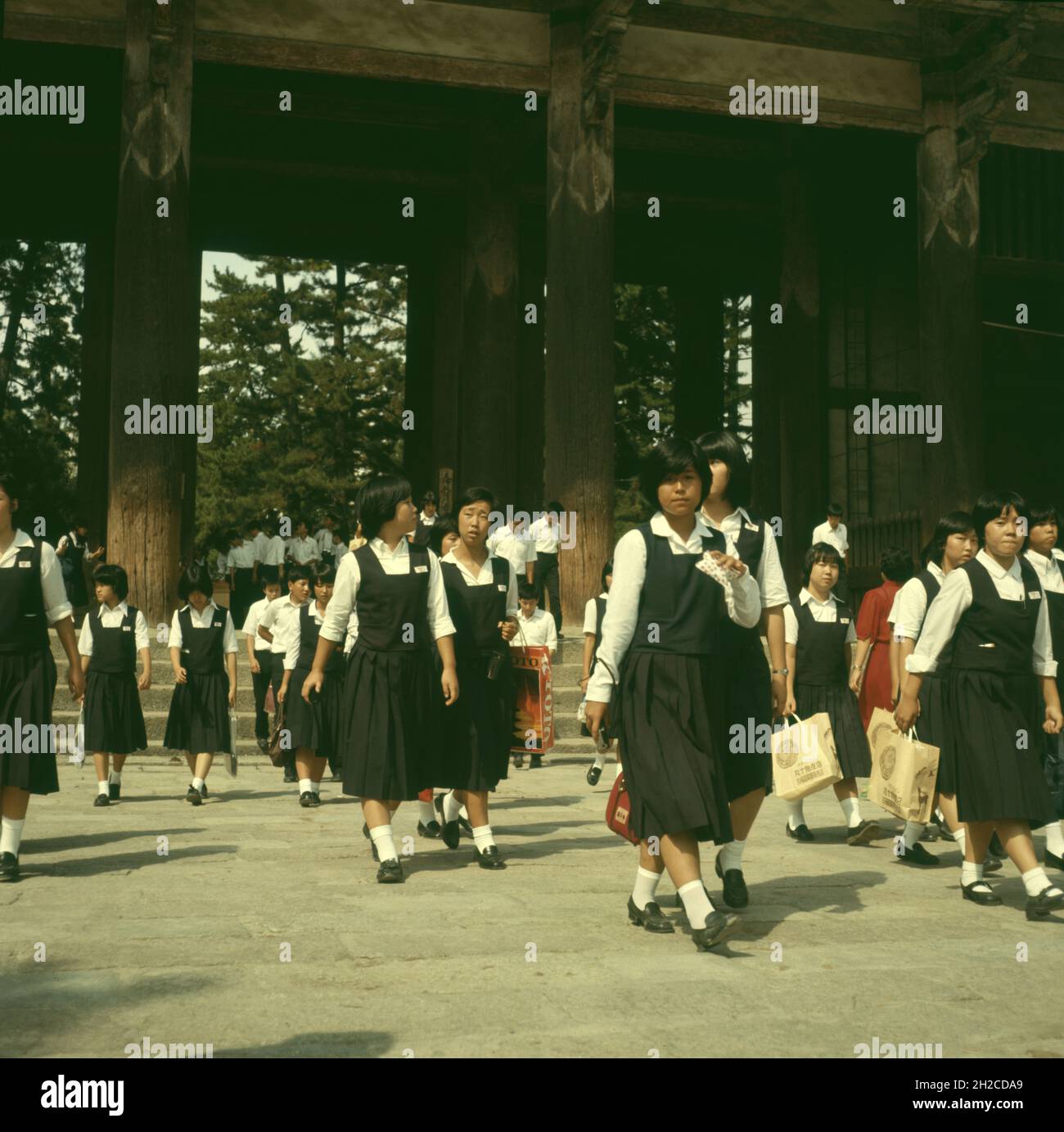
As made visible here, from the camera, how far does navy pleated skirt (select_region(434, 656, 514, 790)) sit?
742 cm

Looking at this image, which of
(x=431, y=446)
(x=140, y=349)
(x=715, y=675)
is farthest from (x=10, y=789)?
(x=431, y=446)

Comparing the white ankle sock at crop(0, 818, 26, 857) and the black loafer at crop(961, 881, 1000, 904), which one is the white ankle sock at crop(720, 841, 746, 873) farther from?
the white ankle sock at crop(0, 818, 26, 857)

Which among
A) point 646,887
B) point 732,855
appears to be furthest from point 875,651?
point 646,887

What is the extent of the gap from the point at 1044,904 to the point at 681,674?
189cm

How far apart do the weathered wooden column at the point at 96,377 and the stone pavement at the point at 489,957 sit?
12404mm

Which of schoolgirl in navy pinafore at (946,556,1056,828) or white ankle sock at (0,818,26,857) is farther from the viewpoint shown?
white ankle sock at (0,818,26,857)

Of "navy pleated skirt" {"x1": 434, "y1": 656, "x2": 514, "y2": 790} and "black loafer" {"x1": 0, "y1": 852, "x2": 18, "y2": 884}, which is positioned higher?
"navy pleated skirt" {"x1": 434, "y1": 656, "x2": 514, "y2": 790}

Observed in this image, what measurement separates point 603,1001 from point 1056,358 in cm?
1816

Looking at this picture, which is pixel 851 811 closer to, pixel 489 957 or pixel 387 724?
pixel 387 724

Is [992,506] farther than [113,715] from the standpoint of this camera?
No

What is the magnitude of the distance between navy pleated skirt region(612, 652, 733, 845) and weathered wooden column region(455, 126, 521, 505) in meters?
12.8

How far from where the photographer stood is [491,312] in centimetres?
1828

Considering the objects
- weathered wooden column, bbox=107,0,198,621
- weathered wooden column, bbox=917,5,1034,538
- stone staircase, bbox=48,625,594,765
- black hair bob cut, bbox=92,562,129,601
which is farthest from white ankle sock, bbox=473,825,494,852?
weathered wooden column, bbox=917,5,1034,538

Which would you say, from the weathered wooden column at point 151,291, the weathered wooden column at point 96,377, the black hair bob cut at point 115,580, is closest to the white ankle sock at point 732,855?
the black hair bob cut at point 115,580
